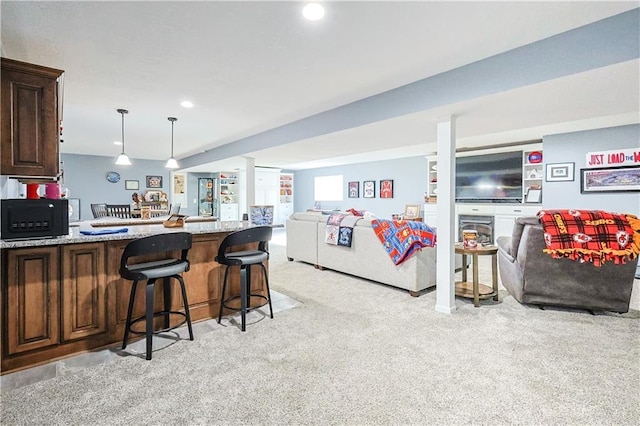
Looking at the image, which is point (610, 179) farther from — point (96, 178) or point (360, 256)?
point (96, 178)

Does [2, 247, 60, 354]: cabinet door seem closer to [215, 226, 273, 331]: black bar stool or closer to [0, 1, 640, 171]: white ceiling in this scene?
[215, 226, 273, 331]: black bar stool

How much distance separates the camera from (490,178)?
6.88 meters

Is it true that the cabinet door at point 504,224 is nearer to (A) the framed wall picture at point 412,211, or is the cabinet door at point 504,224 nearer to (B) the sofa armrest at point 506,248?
(A) the framed wall picture at point 412,211

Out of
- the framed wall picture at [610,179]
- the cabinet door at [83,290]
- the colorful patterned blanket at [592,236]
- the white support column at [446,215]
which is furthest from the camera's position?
the framed wall picture at [610,179]

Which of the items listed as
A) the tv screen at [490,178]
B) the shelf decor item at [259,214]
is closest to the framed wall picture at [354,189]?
the tv screen at [490,178]

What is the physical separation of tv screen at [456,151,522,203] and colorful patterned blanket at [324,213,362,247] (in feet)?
12.7

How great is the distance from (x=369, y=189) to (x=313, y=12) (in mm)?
7903

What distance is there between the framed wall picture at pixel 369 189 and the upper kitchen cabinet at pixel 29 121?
8.04 metres

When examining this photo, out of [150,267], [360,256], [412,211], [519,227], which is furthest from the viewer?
[412,211]

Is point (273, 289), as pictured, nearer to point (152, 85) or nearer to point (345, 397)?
point (345, 397)

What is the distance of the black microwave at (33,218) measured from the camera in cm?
204

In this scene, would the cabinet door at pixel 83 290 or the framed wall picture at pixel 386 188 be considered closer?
the cabinet door at pixel 83 290

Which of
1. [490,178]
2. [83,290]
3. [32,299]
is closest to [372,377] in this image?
[83,290]

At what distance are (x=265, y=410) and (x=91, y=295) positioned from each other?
1604 millimetres
